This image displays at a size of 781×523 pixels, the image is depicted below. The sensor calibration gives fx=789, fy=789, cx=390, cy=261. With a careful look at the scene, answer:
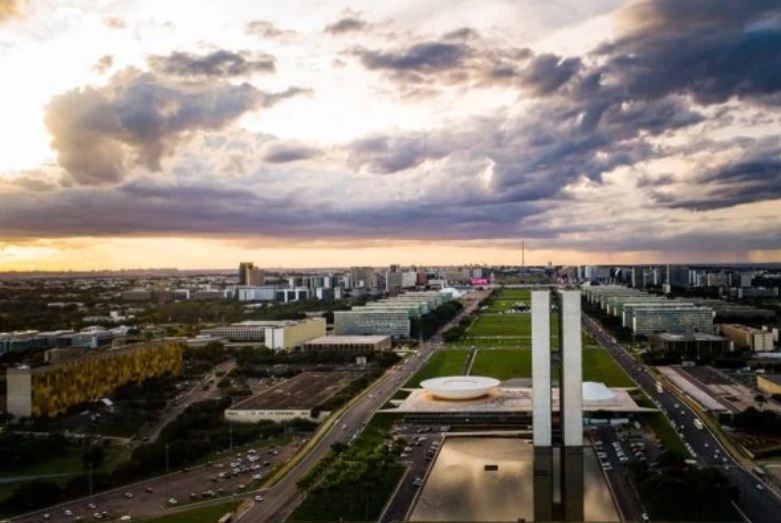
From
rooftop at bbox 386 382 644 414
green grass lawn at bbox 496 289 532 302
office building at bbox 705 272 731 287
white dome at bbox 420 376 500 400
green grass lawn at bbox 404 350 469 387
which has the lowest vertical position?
green grass lawn at bbox 404 350 469 387

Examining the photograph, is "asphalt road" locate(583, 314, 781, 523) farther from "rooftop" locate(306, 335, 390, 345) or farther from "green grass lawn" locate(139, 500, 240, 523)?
"rooftop" locate(306, 335, 390, 345)

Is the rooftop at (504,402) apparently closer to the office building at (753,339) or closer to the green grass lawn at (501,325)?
the office building at (753,339)

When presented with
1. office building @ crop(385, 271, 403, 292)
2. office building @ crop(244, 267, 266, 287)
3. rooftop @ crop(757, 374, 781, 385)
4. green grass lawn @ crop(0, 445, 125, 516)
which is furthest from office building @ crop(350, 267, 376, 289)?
green grass lawn @ crop(0, 445, 125, 516)

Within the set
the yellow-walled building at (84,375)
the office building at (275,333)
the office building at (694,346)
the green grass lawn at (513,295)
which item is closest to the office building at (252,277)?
the green grass lawn at (513,295)

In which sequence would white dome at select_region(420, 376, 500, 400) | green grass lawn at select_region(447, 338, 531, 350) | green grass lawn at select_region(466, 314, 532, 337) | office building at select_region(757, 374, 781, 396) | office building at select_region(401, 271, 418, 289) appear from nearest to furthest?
white dome at select_region(420, 376, 500, 400) < office building at select_region(757, 374, 781, 396) < green grass lawn at select_region(447, 338, 531, 350) < green grass lawn at select_region(466, 314, 532, 337) < office building at select_region(401, 271, 418, 289)

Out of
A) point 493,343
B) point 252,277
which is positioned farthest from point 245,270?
point 493,343

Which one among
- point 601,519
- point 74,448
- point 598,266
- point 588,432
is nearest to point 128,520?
point 74,448

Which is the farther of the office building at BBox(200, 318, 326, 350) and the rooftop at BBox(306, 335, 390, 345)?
the office building at BBox(200, 318, 326, 350)
